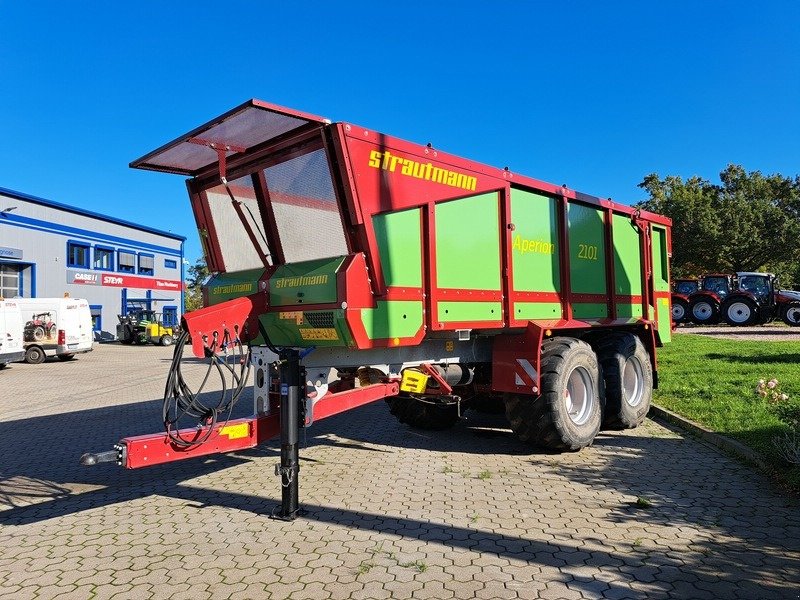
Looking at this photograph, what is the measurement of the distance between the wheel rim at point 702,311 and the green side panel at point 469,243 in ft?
77.6

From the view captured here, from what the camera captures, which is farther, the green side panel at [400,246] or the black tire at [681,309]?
the black tire at [681,309]

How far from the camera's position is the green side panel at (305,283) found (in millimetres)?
4547

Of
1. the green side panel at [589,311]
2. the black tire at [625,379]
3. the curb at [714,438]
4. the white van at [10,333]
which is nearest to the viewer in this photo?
the curb at [714,438]

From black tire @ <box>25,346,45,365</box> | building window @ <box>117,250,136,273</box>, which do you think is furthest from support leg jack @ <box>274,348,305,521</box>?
building window @ <box>117,250,136,273</box>

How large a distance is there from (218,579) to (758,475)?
4.84 meters

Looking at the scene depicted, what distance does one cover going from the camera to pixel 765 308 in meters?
25.2

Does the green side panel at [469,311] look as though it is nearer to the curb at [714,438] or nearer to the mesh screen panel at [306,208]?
the mesh screen panel at [306,208]

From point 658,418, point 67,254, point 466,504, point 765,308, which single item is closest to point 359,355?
point 466,504

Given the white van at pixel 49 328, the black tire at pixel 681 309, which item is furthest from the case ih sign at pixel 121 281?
the black tire at pixel 681 309

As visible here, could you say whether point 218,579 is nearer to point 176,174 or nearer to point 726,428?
point 176,174

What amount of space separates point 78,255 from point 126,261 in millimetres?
4523

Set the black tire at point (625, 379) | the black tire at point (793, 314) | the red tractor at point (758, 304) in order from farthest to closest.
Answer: the red tractor at point (758, 304) < the black tire at point (793, 314) < the black tire at point (625, 379)

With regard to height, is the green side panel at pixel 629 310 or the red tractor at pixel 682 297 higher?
the red tractor at pixel 682 297

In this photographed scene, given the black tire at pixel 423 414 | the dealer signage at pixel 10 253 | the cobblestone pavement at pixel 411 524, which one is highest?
the dealer signage at pixel 10 253
